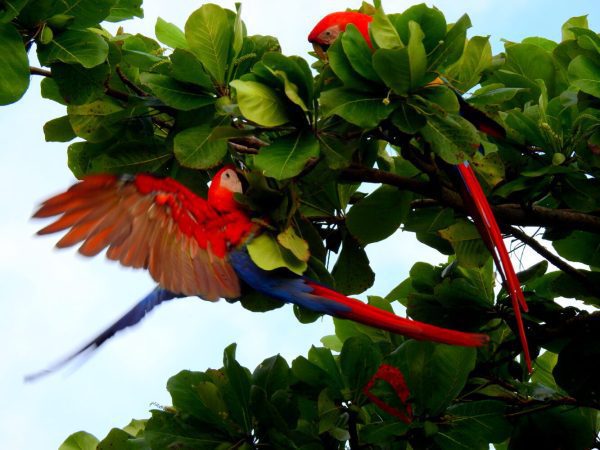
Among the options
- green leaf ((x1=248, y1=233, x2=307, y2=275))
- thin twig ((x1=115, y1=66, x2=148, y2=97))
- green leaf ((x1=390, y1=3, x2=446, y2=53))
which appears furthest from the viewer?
thin twig ((x1=115, y1=66, x2=148, y2=97))

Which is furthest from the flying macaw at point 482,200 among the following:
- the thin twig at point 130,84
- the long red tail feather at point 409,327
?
the thin twig at point 130,84

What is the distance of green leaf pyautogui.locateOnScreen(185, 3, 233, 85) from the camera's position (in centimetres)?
256

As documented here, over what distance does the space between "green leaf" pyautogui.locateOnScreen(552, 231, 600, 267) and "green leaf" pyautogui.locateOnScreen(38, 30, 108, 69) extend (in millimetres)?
1651

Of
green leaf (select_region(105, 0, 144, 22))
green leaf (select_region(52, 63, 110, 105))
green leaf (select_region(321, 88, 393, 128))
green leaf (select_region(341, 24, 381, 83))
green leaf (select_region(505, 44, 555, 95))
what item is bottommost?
green leaf (select_region(321, 88, 393, 128))

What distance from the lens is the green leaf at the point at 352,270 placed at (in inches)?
112

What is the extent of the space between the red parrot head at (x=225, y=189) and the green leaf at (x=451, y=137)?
0.50 metres

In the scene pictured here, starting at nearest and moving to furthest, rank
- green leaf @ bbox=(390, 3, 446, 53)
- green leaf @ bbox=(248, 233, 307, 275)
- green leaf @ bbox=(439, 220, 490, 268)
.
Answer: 1. green leaf @ bbox=(248, 233, 307, 275)
2. green leaf @ bbox=(390, 3, 446, 53)
3. green leaf @ bbox=(439, 220, 490, 268)

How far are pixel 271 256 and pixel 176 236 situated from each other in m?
0.25

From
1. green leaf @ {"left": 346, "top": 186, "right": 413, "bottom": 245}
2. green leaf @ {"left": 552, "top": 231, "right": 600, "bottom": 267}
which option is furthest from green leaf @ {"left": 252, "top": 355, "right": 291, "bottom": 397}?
green leaf @ {"left": 552, "top": 231, "right": 600, "bottom": 267}

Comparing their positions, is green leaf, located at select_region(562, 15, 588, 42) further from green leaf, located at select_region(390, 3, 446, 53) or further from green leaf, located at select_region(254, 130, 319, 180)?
green leaf, located at select_region(254, 130, 319, 180)

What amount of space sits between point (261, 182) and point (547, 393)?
4.48 ft

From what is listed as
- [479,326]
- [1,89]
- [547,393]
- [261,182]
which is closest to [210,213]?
[261,182]

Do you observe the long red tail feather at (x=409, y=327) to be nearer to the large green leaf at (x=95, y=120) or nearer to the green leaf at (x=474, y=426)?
the green leaf at (x=474, y=426)

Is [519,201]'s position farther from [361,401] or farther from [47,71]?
[47,71]
